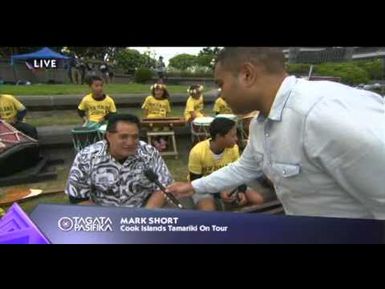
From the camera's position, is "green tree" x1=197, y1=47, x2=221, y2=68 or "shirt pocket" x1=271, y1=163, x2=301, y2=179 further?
"green tree" x1=197, y1=47, x2=221, y2=68

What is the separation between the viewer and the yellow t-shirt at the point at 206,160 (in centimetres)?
181

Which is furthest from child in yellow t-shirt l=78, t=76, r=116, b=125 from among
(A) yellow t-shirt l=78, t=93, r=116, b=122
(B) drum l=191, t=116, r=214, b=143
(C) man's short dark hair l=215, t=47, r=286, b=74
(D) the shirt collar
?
(D) the shirt collar

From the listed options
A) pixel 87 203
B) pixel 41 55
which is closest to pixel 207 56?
pixel 41 55

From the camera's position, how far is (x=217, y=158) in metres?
1.85

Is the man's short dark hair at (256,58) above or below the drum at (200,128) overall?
above

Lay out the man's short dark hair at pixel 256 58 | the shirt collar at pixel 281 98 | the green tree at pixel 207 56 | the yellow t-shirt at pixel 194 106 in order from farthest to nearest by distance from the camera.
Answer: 1. the yellow t-shirt at pixel 194 106
2. the green tree at pixel 207 56
3. the man's short dark hair at pixel 256 58
4. the shirt collar at pixel 281 98

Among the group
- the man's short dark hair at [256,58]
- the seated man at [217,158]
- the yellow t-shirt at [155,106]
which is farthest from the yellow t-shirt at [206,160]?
the man's short dark hair at [256,58]

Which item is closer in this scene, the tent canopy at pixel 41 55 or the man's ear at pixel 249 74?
the man's ear at pixel 249 74

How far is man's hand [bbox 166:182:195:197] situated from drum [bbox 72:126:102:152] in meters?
0.40

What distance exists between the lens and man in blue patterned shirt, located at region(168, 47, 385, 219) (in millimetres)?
1114

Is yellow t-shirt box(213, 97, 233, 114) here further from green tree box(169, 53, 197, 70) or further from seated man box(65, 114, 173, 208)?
seated man box(65, 114, 173, 208)

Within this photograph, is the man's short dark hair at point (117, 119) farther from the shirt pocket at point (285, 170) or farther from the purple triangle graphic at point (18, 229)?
the shirt pocket at point (285, 170)

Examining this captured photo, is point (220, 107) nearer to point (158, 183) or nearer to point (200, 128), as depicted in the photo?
point (200, 128)

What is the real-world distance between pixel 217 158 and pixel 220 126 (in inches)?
5.6
